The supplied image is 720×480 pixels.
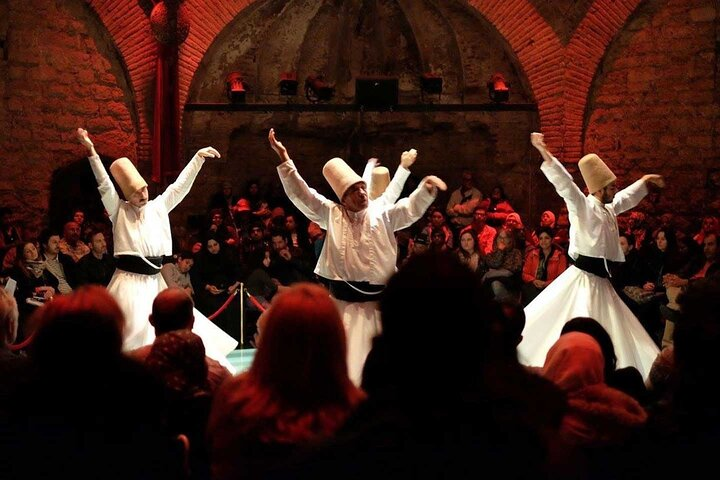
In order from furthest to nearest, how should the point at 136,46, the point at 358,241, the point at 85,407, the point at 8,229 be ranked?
the point at 136,46 → the point at 8,229 → the point at 358,241 → the point at 85,407

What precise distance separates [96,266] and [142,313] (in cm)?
264

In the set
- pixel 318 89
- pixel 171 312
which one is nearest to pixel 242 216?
pixel 318 89

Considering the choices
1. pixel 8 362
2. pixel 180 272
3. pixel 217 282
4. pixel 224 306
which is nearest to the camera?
pixel 8 362

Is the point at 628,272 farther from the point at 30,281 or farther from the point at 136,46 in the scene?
the point at 136,46

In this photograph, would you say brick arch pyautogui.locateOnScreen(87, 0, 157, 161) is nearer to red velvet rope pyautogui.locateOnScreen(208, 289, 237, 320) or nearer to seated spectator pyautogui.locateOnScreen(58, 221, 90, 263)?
seated spectator pyautogui.locateOnScreen(58, 221, 90, 263)

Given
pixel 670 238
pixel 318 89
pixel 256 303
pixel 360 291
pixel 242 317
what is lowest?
pixel 242 317

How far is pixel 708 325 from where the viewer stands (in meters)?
2.78

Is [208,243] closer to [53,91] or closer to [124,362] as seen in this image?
[53,91]

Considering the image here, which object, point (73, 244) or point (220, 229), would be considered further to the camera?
point (220, 229)

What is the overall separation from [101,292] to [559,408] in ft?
4.48

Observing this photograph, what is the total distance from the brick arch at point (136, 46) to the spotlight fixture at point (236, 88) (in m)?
1.19

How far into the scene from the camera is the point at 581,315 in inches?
262

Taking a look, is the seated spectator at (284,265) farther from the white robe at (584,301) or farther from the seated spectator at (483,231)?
the white robe at (584,301)

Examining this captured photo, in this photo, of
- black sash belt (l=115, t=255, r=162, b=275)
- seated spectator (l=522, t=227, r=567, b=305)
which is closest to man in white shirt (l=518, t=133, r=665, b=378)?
seated spectator (l=522, t=227, r=567, b=305)
